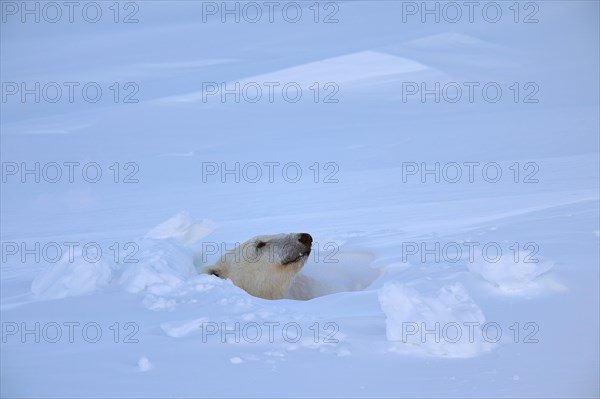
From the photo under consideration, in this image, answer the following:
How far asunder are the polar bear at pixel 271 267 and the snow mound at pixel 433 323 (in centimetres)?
210

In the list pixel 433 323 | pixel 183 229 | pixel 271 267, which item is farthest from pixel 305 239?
pixel 433 323

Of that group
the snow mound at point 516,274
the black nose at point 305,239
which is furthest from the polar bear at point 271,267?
the snow mound at point 516,274

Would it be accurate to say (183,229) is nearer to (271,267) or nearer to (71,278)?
(271,267)

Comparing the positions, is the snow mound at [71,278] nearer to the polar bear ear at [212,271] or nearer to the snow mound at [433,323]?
the polar bear ear at [212,271]

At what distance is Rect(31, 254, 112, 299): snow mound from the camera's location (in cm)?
472

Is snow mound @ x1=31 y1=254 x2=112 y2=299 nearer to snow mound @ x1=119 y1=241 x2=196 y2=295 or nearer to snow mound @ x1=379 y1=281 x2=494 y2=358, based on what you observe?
snow mound @ x1=119 y1=241 x2=196 y2=295

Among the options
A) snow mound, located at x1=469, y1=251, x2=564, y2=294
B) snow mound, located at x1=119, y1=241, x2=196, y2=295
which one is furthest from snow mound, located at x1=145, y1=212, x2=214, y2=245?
snow mound, located at x1=469, y1=251, x2=564, y2=294

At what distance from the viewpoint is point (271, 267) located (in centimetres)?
585

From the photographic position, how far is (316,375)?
333 centimetres

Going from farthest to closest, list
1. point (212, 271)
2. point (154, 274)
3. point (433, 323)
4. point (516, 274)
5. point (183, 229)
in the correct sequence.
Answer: point (183, 229) → point (212, 271) → point (154, 274) → point (516, 274) → point (433, 323)

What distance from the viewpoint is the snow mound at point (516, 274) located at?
4.30 meters

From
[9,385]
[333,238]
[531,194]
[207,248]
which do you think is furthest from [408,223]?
[9,385]

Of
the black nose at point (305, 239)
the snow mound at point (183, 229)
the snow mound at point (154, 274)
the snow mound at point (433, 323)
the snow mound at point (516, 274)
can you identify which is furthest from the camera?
the snow mound at point (183, 229)

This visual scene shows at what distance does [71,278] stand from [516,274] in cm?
278
